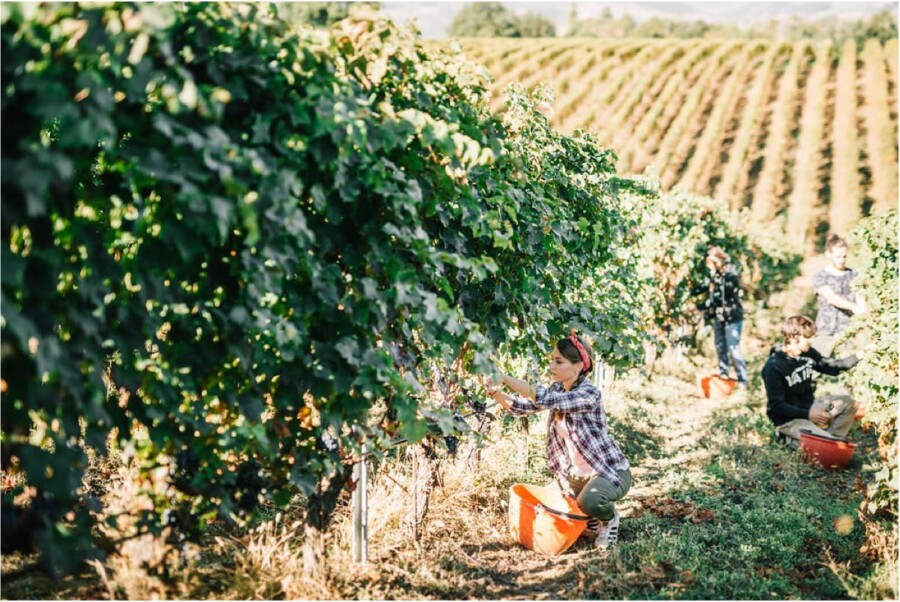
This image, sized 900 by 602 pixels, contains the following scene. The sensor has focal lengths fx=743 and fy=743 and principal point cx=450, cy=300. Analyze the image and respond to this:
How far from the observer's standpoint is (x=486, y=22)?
79.1 meters

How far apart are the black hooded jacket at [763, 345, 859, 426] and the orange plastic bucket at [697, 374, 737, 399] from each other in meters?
2.36

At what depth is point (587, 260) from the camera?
4.68m

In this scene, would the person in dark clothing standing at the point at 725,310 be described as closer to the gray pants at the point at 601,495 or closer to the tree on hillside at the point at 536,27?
the gray pants at the point at 601,495

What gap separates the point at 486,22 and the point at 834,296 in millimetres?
77606

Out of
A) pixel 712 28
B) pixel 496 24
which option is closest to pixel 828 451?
pixel 496 24

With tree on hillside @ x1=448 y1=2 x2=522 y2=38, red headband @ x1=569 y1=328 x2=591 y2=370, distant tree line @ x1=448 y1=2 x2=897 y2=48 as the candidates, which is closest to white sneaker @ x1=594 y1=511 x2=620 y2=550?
red headband @ x1=569 y1=328 x2=591 y2=370

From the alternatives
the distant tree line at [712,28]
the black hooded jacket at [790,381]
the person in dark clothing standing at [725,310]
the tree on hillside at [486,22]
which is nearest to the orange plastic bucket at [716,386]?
the person in dark clothing standing at [725,310]

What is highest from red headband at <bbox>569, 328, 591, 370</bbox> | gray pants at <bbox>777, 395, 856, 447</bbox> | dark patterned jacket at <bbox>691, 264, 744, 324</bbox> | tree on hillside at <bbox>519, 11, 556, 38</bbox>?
tree on hillside at <bbox>519, 11, 556, 38</bbox>

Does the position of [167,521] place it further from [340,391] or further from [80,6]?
[80,6]

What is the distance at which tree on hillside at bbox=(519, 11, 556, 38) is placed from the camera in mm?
→ 77812

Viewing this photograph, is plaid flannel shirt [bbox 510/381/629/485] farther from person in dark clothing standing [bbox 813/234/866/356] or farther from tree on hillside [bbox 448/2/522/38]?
tree on hillside [bbox 448/2/522/38]

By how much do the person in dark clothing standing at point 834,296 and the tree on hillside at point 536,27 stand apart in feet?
243

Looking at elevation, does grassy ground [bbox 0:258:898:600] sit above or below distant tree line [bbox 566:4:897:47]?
below

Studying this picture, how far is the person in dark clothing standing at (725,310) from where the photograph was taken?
9.30 metres
